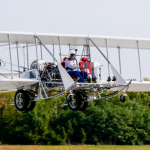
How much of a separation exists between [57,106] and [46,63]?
4131 cm

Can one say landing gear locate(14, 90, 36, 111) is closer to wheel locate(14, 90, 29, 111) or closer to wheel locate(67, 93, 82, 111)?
wheel locate(14, 90, 29, 111)

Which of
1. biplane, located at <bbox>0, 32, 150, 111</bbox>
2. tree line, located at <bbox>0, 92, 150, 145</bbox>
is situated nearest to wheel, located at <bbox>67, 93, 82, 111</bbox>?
biplane, located at <bbox>0, 32, 150, 111</bbox>

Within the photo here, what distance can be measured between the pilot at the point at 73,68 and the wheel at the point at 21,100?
9.87 ft

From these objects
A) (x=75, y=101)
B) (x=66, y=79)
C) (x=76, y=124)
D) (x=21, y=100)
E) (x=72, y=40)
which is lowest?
(x=76, y=124)

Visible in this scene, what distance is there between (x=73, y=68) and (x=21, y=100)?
12.2 ft

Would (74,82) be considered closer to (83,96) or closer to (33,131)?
(83,96)

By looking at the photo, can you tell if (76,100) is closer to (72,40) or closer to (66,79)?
(66,79)

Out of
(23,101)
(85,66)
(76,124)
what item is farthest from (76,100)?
(76,124)

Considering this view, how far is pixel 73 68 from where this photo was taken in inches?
855

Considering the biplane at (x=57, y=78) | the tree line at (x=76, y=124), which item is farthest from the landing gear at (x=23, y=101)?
the tree line at (x=76, y=124)

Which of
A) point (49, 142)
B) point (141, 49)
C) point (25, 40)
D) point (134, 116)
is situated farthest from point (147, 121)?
point (25, 40)

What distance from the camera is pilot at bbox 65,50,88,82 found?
69.4 feet

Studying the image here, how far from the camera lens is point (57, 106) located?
6384 cm

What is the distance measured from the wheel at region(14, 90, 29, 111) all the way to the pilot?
301 cm
